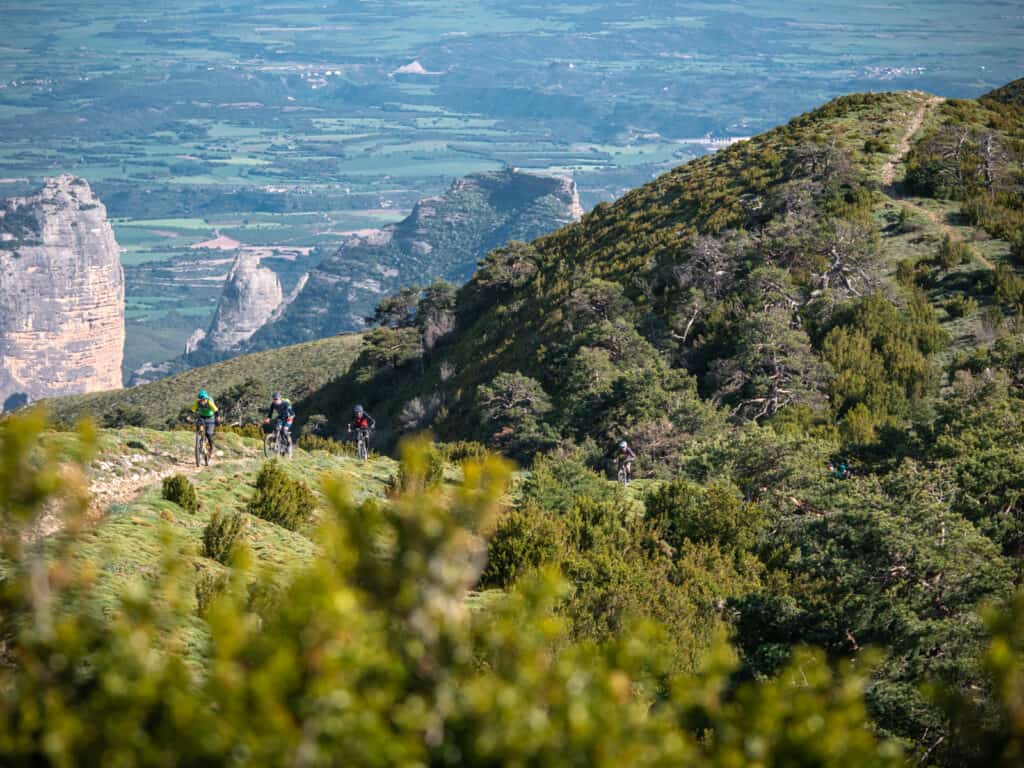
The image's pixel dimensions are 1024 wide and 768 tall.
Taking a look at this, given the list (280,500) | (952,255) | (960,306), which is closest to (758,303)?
(960,306)

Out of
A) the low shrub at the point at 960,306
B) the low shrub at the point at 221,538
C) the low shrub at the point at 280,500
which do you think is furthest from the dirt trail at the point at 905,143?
the low shrub at the point at 221,538

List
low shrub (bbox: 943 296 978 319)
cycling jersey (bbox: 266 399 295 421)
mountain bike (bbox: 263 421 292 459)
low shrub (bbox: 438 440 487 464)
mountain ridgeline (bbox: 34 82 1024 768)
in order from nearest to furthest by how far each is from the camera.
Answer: mountain ridgeline (bbox: 34 82 1024 768) < cycling jersey (bbox: 266 399 295 421) < mountain bike (bbox: 263 421 292 459) < low shrub (bbox: 438 440 487 464) < low shrub (bbox: 943 296 978 319)

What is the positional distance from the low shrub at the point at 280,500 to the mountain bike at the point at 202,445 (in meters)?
2.38

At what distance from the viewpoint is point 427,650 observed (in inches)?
213

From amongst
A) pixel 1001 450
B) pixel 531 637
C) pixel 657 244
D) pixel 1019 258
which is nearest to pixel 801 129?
pixel 657 244

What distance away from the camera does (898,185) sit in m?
50.4

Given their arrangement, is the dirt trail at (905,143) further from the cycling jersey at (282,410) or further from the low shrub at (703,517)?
the cycling jersey at (282,410)

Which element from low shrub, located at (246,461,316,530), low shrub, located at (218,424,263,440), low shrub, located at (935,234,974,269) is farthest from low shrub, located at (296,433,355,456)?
low shrub, located at (935,234,974,269)

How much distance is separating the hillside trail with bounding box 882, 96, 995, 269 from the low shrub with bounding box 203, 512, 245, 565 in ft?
115

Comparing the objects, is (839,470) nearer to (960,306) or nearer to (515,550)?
(515,550)

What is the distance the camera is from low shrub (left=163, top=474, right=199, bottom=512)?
1608 cm

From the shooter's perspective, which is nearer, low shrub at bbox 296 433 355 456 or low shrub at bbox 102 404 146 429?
low shrub at bbox 296 433 355 456

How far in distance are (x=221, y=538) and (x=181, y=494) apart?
2.38 metres

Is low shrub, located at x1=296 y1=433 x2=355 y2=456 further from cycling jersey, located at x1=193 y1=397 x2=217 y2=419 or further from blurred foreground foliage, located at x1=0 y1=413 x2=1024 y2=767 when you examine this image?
blurred foreground foliage, located at x1=0 y1=413 x2=1024 y2=767
